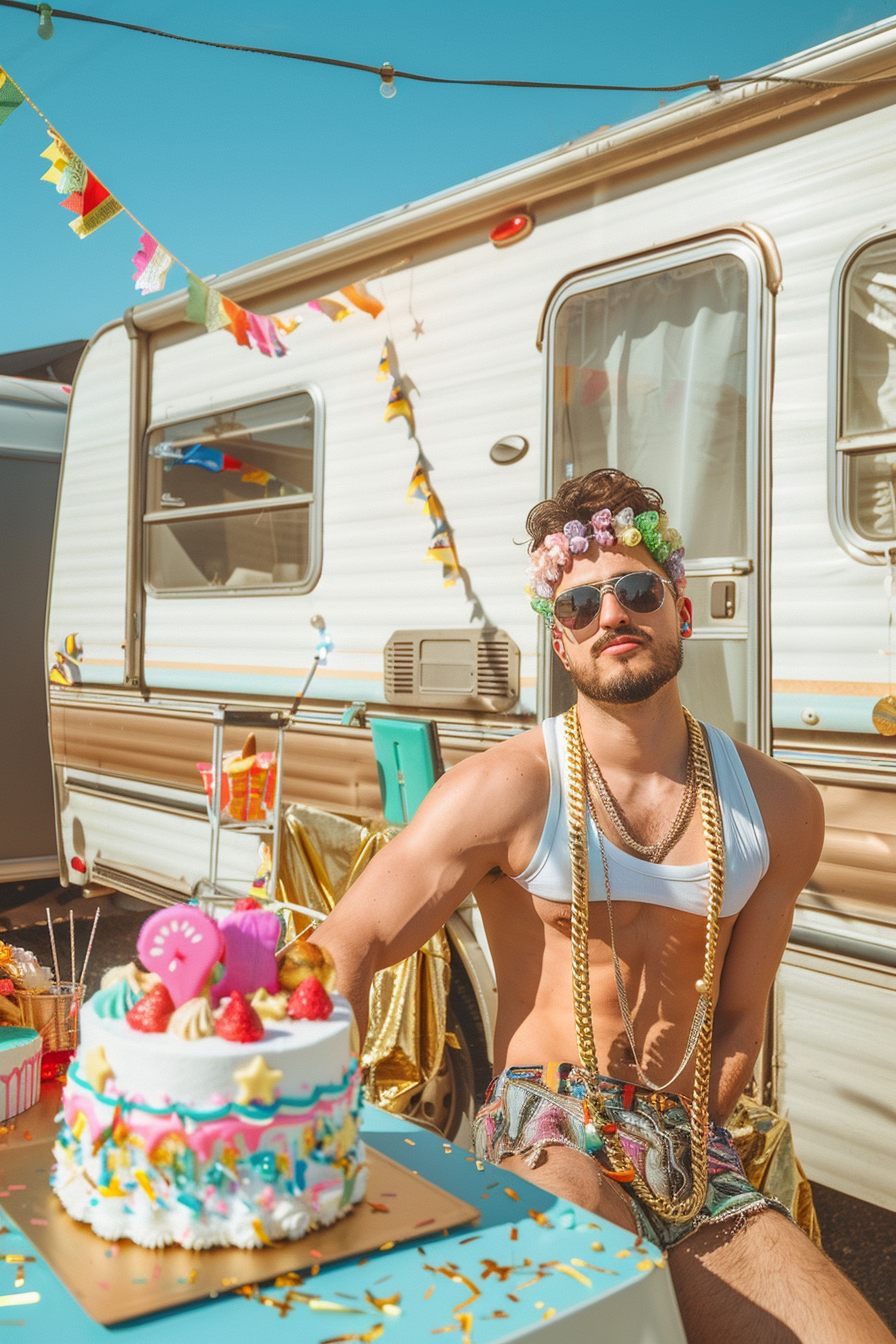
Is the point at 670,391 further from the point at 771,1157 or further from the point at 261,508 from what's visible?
the point at 771,1157

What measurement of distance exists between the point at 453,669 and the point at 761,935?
65.4 inches

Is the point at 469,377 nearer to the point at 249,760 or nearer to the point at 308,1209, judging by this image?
the point at 249,760

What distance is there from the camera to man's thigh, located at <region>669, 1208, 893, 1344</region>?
1840 mm

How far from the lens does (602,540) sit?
2.44 meters

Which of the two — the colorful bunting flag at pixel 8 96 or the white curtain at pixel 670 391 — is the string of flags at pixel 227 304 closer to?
the colorful bunting flag at pixel 8 96

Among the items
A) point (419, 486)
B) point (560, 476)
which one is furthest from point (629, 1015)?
point (419, 486)

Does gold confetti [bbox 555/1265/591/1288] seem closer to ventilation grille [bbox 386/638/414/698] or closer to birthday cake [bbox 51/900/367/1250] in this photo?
birthday cake [bbox 51/900/367/1250]

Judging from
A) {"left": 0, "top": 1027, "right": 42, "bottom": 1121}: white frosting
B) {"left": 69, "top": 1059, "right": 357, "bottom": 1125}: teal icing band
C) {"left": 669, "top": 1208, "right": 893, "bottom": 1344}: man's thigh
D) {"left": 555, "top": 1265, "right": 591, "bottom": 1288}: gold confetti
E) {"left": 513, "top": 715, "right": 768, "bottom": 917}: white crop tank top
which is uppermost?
{"left": 513, "top": 715, "right": 768, "bottom": 917}: white crop tank top

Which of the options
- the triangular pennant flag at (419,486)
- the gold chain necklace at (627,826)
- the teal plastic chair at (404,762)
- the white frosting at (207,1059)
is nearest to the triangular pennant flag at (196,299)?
the triangular pennant flag at (419,486)

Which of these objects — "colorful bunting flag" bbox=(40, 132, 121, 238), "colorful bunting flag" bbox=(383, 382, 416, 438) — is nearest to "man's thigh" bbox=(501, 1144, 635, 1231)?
"colorful bunting flag" bbox=(383, 382, 416, 438)

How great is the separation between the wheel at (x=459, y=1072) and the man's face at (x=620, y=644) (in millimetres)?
1716

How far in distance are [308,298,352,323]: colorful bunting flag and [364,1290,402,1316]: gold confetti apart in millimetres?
3621

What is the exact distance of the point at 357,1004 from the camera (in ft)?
6.35

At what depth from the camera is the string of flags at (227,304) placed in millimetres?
3898
